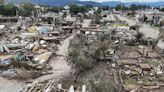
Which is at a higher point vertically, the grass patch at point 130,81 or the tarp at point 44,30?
the grass patch at point 130,81

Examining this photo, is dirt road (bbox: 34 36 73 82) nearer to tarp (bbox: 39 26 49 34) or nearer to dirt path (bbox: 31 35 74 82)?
dirt path (bbox: 31 35 74 82)

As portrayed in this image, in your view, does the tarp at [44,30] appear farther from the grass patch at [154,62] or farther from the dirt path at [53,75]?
the grass patch at [154,62]

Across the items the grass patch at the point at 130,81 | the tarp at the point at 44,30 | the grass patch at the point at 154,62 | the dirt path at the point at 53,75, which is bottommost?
the tarp at the point at 44,30

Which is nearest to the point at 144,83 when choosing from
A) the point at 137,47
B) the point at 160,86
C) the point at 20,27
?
the point at 160,86

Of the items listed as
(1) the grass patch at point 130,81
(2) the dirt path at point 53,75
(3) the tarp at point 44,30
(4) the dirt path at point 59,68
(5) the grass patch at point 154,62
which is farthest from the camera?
(3) the tarp at point 44,30

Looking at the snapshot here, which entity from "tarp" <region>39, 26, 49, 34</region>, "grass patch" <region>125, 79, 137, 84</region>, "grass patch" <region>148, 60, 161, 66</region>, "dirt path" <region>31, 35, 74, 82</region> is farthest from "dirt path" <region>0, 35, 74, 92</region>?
"tarp" <region>39, 26, 49, 34</region>

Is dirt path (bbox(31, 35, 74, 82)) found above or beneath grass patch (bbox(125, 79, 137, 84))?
beneath

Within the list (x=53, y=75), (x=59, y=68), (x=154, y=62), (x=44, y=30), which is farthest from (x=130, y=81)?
(x=44, y=30)

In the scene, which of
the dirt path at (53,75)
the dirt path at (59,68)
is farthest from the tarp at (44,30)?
the dirt path at (53,75)

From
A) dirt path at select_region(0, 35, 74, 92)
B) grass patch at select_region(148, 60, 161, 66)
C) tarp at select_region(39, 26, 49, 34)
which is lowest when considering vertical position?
tarp at select_region(39, 26, 49, 34)

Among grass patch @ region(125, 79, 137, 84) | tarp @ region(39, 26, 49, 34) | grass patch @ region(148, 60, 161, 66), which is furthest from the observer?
tarp @ region(39, 26, 49, 34)

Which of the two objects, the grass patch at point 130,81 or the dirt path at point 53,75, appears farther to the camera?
the grass patch at point 130,81

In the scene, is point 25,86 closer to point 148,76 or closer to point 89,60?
point 89,60

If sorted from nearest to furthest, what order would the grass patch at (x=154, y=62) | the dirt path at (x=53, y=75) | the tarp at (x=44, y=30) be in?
the dirt path at (x=53, y=75), the grass patch at (x=154, y=62), the tarp at (x=44, y=30)
